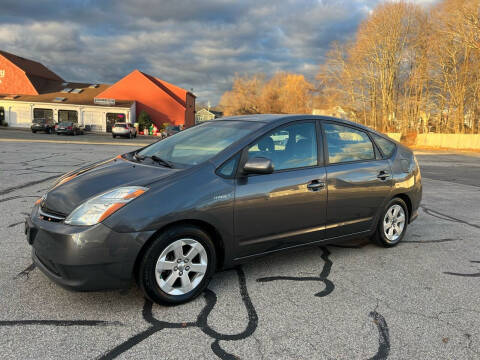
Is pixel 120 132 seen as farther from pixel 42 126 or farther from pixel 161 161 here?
pixel 161 161

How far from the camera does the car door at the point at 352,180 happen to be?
389cm

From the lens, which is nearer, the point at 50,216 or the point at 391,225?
the point at 50,216

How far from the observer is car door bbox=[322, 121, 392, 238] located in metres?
3.89

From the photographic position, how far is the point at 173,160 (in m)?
3.52

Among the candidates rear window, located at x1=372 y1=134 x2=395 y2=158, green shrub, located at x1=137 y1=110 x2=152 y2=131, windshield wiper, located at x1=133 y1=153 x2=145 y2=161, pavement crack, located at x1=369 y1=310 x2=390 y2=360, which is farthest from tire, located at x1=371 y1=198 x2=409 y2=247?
green shrub, located at x1=137 y1=110 x2=152 y2=131

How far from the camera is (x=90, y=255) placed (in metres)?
2.67

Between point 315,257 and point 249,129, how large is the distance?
170 cm

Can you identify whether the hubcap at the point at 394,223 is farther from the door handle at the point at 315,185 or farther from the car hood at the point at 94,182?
the car hood at the point at 94,182

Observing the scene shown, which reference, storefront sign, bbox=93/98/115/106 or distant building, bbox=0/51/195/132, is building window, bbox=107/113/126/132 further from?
storefront sign, bbox=93/98/115/106

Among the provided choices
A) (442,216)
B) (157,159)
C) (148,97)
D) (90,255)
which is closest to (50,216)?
(90,255)

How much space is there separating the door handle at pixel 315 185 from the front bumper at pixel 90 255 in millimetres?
1659

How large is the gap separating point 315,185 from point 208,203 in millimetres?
1218

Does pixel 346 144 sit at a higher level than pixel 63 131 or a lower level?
lower

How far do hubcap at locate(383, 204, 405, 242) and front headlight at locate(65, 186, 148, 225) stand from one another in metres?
3.08
